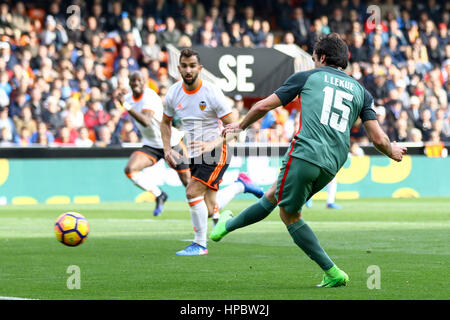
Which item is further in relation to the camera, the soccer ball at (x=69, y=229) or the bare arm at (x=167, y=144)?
the bare arm at (x=167, y=144)

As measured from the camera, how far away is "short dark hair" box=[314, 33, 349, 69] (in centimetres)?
806

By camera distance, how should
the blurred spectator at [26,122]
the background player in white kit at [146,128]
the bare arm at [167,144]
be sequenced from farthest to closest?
the blurred spectator at [26,122] → the background player in white kit at [146,128] → the bare arm at [167,144]

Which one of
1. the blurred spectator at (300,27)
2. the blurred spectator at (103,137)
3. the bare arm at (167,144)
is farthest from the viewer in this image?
the blurred spectator at (300,27)

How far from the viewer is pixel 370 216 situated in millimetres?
17703

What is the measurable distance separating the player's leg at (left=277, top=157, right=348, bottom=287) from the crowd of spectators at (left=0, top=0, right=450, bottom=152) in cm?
1462

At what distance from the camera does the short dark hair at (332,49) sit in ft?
26.5

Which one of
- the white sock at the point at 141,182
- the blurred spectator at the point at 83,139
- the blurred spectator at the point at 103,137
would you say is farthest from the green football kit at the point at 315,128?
the blurred spectator at the point at 103,137

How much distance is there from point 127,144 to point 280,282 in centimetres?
1483

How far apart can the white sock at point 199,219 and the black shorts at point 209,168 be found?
0.93 feet

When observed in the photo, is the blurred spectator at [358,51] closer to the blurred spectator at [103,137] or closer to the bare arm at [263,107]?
the blurred spectator at [103,137]

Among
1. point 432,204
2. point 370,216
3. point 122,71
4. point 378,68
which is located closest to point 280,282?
point 370,216

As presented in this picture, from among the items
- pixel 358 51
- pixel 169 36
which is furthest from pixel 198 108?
pixel 358 51

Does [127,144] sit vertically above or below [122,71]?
below

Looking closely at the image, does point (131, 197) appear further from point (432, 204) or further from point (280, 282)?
point (280, 282)
